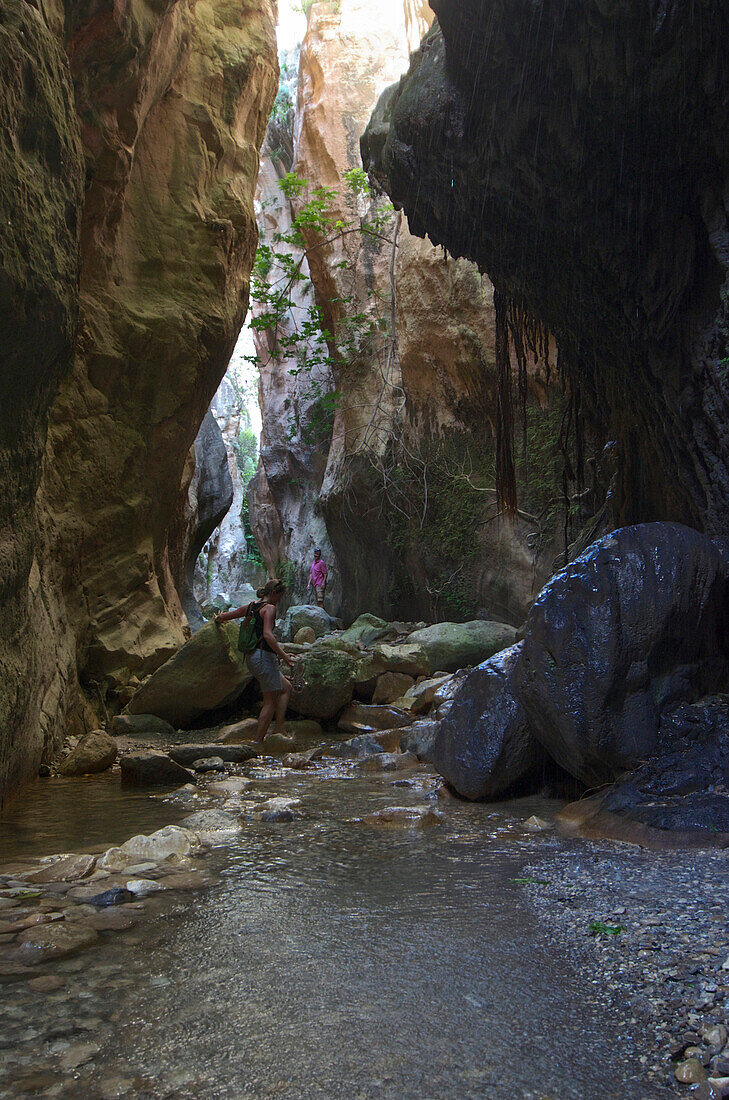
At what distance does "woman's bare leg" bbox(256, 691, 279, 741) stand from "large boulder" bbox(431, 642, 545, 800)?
2.68 metres

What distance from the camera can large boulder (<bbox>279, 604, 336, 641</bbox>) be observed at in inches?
627

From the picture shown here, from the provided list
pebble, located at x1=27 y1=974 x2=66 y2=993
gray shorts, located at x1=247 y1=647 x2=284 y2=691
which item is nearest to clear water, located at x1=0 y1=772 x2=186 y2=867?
pebble, located at x1=27 y1=974 x2=66 y2=993

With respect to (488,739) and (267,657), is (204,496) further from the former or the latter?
(488,739)

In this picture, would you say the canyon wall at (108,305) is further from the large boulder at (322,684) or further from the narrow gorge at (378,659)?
the large boulder at (322,684)

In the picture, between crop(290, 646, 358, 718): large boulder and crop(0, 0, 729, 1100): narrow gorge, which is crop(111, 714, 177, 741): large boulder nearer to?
crop(0, 0, 729, 1100): narrow gorge

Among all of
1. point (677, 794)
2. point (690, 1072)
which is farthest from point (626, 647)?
point (690, 1072)

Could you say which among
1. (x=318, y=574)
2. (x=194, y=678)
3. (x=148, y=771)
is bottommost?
(x=148, y=771)

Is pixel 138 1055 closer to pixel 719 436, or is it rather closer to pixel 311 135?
pixel 719 436

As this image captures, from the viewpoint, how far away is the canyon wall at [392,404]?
43.1 feet

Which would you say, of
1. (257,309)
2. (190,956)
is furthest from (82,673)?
(257,309)

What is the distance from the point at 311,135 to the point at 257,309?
8892mm

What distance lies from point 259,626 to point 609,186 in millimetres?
4600

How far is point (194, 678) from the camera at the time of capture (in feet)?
25.7

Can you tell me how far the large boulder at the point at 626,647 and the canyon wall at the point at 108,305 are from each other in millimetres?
3073
